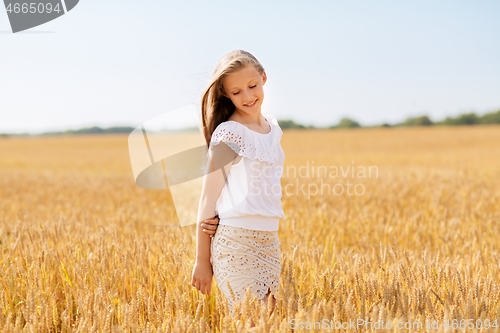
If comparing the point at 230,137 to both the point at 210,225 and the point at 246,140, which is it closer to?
the point at 246,140

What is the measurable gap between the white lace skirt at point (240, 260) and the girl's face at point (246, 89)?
0.62 meters

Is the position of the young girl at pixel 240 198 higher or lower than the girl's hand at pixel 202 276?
higher

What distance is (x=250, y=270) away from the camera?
6.23 feet

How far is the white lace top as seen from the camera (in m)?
1.88

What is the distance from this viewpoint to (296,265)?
258cm

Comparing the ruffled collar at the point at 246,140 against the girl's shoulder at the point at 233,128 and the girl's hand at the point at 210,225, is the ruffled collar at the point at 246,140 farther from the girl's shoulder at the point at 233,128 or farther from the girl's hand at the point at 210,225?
the girl's hand at the point at 210,225

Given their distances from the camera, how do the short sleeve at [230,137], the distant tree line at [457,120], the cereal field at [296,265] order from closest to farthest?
the cereal field at [296,265] → the short sleeve at [230,137] → the distant tree line at [457,120]

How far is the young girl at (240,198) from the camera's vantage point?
73.9 inches

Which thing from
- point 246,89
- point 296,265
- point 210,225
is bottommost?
point 296,265

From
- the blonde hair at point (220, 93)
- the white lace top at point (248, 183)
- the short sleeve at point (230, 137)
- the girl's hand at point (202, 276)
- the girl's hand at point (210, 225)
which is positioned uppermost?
the blonde hair at point (220, 93)

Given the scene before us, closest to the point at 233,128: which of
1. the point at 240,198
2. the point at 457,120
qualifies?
the point at 240,198

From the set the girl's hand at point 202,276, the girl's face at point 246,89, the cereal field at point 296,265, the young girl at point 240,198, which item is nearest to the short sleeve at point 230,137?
the young girl at point 240,198

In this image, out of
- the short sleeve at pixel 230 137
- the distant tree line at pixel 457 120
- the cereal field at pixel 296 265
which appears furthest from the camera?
A: the distant tree line at pixel 457 120

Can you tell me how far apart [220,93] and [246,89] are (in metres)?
0.16
